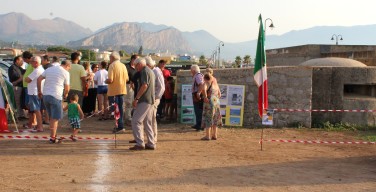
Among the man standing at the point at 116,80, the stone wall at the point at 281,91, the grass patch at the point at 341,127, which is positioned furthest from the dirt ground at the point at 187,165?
the grass patch at the point at 341,127

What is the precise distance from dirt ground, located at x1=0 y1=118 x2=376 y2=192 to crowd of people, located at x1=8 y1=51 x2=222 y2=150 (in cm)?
47

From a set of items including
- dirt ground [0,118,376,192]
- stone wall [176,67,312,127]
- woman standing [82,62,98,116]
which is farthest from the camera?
woman standing [82,62,98,116]

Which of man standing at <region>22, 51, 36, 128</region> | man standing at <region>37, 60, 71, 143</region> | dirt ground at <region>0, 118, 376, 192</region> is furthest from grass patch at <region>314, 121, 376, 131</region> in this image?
man standing at <region>22, 51, 36, 128</region>

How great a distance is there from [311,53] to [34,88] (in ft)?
45.3

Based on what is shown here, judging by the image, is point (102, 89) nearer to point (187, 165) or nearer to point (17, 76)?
point (17, 76)

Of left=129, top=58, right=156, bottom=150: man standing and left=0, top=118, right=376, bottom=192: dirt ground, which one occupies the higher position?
left=129, top=58, right=156, bottom=150: man standing

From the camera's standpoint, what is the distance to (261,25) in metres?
8.34

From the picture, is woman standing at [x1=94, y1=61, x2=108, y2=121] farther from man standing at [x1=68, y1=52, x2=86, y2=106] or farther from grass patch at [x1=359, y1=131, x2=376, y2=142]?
grass patch at [x1=359, y1=131, x2=376, y2=142]

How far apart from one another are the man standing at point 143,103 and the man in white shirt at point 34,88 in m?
2.89

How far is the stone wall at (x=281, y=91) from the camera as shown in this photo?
10922mm

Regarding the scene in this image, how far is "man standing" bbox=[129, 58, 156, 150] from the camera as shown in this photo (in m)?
7.72

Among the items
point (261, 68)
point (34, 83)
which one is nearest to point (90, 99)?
point (34, 83)

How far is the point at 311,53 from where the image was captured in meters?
19.7

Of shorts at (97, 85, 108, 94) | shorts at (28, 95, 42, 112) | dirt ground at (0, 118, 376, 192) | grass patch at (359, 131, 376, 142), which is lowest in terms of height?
dirt ground at (0, 118, 376, 192)
